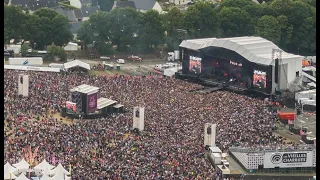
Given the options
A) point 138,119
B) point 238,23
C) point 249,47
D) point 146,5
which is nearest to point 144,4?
point 146,5

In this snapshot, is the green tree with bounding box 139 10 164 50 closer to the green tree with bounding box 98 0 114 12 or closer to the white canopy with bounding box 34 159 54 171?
the green tree with bounding box 98 0 114 12

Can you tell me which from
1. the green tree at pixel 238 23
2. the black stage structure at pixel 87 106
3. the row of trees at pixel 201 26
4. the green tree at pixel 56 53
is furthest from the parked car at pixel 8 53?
the black stage structure at pixel 87 106

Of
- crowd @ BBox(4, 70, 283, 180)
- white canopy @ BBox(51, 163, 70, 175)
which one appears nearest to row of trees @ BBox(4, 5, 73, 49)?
crowd @ BBox(4, 70, 283, 180)

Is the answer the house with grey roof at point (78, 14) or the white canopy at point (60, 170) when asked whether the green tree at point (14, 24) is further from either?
the white canopy at point (60, 170)

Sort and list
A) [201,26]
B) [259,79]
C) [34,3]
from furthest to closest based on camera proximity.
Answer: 1. [34,3]
2. [201,26]
3. [259,79]

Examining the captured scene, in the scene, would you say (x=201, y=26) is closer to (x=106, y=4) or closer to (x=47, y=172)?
(x=106, y=4)

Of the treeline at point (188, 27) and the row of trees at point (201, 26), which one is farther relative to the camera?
the row of trees at point (201, 26)
